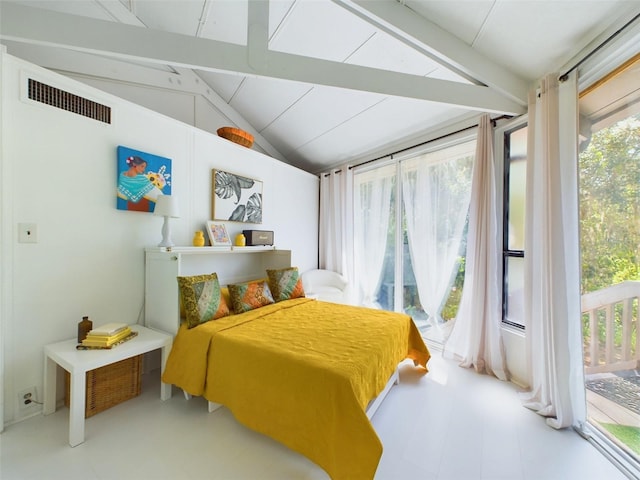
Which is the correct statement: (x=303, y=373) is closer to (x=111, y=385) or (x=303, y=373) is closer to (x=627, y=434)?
(x=111, y=385)

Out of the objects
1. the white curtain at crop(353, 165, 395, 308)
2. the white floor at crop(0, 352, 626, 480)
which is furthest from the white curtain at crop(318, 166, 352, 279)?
the white floor at crop(0, 352, 626, 480)

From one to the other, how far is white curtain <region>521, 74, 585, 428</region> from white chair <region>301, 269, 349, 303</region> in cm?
218

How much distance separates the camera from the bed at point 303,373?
3.98 feet

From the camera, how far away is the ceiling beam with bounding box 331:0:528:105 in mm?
1728

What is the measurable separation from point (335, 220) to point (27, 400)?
3.37 metres

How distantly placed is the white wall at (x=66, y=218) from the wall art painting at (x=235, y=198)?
0.85 ft

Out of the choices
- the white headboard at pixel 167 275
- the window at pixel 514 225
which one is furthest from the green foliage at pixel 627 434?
the white headboard at pixel 167 275

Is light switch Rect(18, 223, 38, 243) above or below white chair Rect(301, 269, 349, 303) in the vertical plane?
above

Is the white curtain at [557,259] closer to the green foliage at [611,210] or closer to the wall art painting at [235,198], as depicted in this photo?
the green foliage at [611,210]

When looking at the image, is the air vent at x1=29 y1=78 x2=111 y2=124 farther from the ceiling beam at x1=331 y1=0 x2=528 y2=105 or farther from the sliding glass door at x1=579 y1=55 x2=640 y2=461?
the sliding glass door at x1=579 y1=55 x2=640 y2=461

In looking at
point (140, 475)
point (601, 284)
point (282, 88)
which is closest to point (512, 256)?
point (601, 284)

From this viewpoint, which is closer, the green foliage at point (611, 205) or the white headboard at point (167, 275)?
the green foliage at point (611, 205)

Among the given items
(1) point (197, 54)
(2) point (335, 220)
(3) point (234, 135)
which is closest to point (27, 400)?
(1) point (197, 54)

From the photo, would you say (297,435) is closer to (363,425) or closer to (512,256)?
(363,425)
